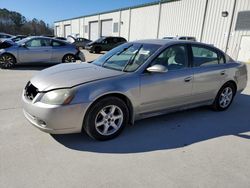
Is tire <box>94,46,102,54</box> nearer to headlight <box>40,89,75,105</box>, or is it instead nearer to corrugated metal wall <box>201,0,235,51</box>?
corrugated metal wall <box>201,0,235,51</box>

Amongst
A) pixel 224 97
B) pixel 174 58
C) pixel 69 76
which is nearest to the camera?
pixel 69 76

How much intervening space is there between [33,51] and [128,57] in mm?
7154

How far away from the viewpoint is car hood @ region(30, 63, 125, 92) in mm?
3180

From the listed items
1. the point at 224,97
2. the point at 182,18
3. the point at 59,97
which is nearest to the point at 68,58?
the point at 224,97

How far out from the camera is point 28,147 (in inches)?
125

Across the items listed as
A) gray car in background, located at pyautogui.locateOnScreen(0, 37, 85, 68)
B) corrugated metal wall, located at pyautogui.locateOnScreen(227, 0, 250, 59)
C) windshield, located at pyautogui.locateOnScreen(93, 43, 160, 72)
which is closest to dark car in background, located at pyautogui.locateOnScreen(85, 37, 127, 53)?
corrugated metal wall, located at pyautogui.locateOnScreen(227, 0, 250, 59)

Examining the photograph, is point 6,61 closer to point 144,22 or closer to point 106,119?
point 106,119

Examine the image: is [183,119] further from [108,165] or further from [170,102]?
[108,165]

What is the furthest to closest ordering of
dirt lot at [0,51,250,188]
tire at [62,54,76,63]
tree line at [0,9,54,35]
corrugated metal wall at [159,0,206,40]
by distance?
tree line at [0,9,54,35]
corrugated metal wall at [159,0,206,40]
tire at [62,54,76,63]
dirt lot at [0,51,250,188]

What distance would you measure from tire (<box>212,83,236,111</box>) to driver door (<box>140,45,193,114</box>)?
955mm

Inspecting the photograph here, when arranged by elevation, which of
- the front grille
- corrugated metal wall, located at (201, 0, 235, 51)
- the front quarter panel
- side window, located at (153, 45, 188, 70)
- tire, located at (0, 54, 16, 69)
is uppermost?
corrugated metal wall, located at (201, 0, 235, 51)

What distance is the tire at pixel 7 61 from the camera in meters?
9.53

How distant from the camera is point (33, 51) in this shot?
32.1 ft

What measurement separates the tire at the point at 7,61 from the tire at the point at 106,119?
7.90 meters
